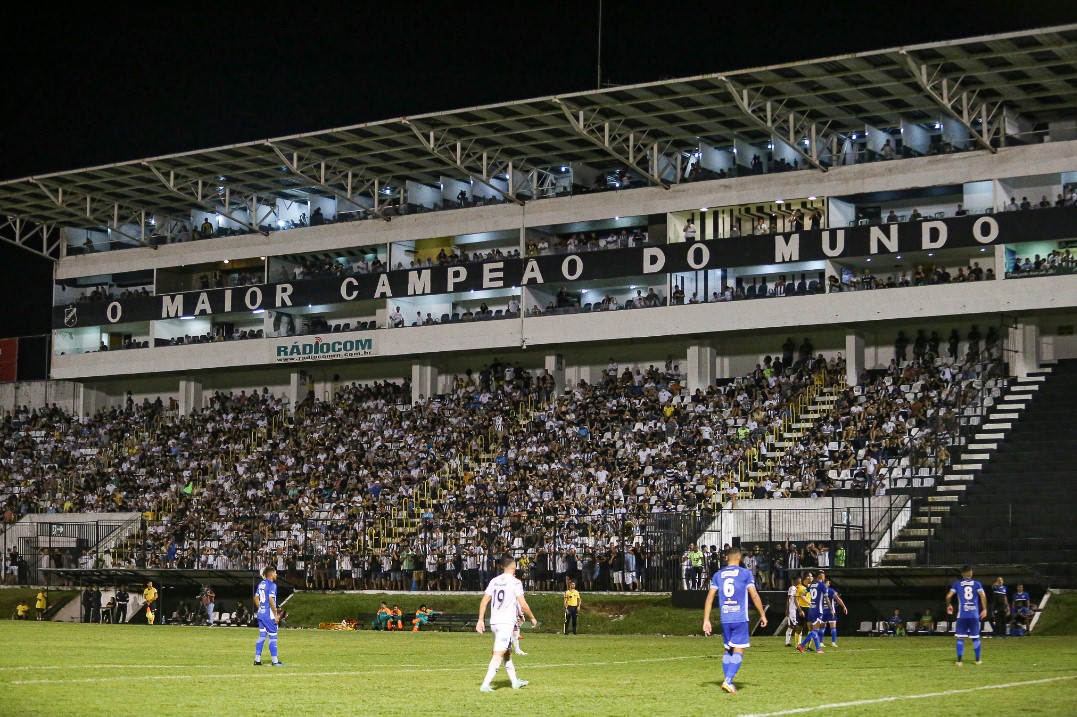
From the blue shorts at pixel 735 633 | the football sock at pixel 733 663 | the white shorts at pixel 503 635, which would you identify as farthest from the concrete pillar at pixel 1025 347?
the white shorts at pixel 503 635

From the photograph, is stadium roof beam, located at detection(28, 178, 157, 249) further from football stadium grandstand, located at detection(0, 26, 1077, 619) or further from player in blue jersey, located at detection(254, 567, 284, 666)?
player in blue jersey, located at detection(254, 567, 284, 666)

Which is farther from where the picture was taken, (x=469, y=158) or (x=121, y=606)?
(x=469, y=158)

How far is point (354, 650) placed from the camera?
3098cm

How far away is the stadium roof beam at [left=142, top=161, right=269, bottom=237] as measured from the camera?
60.7 m

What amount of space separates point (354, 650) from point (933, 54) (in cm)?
2688

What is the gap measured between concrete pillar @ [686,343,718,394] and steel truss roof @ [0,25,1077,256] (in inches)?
274

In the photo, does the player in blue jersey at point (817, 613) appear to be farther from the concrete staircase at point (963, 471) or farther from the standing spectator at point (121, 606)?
the standing spectator at point (121, 606)

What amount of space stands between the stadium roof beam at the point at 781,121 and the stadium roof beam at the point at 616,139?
4.43m

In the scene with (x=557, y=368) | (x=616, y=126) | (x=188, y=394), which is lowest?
(x=188, y=394)

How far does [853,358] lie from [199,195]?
2869 centimetres

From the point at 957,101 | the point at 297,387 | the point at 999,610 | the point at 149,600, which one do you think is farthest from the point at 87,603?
the point at 957,101

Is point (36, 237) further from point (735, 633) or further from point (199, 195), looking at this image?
point (735, 633)

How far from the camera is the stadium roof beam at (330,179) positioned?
5697 centimetres

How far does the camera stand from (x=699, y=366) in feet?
182
